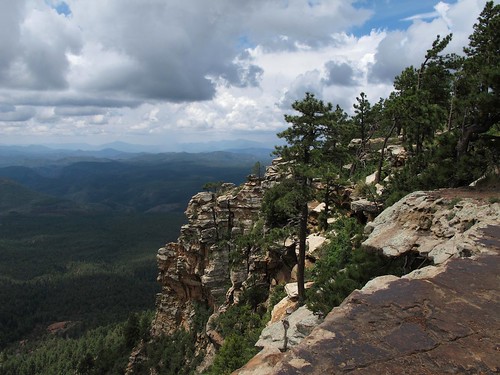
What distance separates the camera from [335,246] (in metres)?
25.0

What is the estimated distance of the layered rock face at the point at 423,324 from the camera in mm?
7086

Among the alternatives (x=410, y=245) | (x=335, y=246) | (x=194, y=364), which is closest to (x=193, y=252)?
(x=194, y=364)

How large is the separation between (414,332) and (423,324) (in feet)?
1.34

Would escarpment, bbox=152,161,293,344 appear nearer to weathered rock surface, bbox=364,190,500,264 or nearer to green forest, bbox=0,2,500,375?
green forest, bbox=0,2,500,375

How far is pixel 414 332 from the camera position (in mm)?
7973

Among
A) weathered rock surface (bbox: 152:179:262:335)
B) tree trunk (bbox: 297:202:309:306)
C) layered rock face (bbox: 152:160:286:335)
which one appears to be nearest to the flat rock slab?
tree trunk (bbox: 297:202:309:306)

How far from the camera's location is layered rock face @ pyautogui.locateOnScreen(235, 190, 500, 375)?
23.2ft

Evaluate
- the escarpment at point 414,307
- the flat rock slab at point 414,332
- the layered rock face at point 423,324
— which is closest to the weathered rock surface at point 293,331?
the escarpment at point 414,307

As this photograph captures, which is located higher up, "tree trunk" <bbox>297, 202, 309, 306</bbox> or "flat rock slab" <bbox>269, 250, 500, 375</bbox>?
"flat rock slab" <bbox>269, 250, 500, 375</bbox>

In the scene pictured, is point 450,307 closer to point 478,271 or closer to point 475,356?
point 475,356

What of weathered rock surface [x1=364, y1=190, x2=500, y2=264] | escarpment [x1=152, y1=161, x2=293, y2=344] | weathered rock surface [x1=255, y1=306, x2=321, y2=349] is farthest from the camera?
escarpment [x1=152, y1=161, x2=293, y2=344]

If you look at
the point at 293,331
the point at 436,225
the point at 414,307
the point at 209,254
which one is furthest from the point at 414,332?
the point at 209,254

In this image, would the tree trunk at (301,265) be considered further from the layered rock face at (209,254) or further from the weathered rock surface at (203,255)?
the weathered rock surface at (203,255)

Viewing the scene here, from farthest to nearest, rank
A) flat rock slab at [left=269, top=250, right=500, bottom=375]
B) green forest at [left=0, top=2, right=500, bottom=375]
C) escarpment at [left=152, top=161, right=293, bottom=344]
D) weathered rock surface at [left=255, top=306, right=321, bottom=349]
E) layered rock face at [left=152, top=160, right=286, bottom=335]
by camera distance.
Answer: layered rock face at [left=152, top=160, right=286, bottom=335], escarpment at [left=152, top=161, right=293, bottom=344], green forest at [left=0, top=2, right=500, bottom=375], weathered rock surface at [left=255, top=306, right=321, bottom=349], flat rock slab at [left=269, top=250, right=500, bottom=375]
